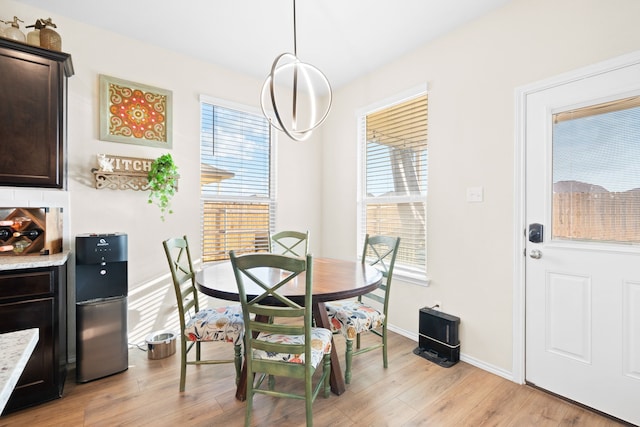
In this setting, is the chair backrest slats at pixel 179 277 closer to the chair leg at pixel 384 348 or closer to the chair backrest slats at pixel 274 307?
the chair backrest slats at pixel 274 307

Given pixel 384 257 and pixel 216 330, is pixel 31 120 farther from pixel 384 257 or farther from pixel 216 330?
pixel 384 257

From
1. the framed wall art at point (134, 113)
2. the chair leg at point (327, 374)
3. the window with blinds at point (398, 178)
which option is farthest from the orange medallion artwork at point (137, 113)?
the chair leg at point (327, 374)

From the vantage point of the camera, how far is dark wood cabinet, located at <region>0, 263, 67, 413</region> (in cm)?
196

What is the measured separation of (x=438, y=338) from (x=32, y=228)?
3.26 m

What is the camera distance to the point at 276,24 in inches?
106

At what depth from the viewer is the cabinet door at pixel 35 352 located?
6.47 ft

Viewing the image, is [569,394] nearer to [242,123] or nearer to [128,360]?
[128,360]

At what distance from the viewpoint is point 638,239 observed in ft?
6.15

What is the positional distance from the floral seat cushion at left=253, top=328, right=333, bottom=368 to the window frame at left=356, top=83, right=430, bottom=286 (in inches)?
54.9

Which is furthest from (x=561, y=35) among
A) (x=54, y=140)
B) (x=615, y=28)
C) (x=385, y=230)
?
(x=54, y=140)

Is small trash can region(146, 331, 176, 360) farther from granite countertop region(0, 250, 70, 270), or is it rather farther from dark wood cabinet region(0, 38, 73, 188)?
dark wood cabinet region(0, 38, 73, 188)

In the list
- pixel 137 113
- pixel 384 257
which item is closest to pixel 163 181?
pixel 137 113

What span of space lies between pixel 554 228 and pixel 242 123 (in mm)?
3047

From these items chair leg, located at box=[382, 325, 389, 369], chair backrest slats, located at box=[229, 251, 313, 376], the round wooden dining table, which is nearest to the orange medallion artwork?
the round wooden dining table
